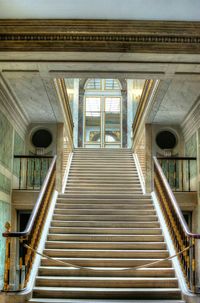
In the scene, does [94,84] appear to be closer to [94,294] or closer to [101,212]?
[101,212]

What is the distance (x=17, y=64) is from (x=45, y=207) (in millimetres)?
3307

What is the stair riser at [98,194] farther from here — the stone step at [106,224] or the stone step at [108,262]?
the stone step at [108,262]

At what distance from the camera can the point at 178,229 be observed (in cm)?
796

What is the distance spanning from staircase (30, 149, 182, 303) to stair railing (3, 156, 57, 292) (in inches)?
13.2

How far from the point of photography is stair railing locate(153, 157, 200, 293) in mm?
6465

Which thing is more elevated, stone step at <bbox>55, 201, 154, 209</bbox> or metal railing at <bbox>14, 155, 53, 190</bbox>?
metal railing at <bbox>14, 155, 53, 190</bbox>

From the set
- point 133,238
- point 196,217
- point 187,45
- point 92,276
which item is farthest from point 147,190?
point 187,45

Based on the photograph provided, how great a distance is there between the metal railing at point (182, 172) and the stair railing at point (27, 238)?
3054 millimetres

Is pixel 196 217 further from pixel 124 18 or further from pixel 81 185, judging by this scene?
pixel 124 18

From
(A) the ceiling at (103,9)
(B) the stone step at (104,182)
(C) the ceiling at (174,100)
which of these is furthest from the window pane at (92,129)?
(A) the ceiling at (103,9)

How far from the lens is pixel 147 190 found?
1077 centimetres

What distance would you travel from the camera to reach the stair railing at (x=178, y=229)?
646 cm

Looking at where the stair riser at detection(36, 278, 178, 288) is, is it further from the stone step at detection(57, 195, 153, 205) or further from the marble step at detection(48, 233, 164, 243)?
the stone step at detection(57, 195, 153, 205)

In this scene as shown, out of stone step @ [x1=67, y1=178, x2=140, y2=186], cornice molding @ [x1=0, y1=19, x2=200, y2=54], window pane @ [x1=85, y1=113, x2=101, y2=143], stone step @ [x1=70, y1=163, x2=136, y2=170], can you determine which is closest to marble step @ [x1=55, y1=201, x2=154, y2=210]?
stone step @ [x1=67, y1=178, x2=140, y2=186]
